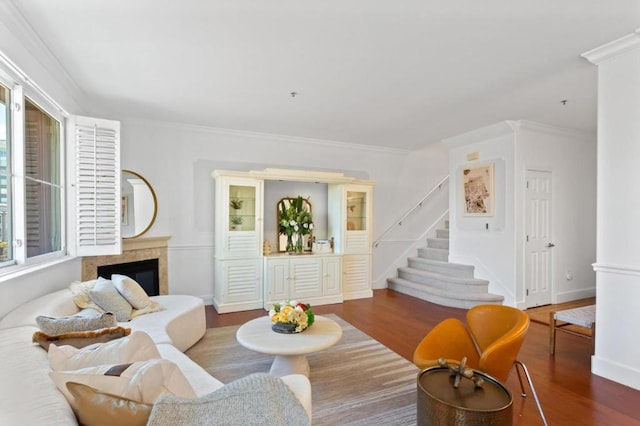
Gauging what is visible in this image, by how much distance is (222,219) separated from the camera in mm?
4570

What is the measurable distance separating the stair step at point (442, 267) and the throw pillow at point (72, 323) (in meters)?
4.71

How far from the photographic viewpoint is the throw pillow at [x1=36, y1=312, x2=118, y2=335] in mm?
1834

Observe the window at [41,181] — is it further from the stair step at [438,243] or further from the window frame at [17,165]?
the stair step at [438,243]

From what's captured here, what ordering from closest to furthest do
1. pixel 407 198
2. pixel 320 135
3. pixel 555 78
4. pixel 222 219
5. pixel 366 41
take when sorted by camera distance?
pixel 366 41 → pixel 555 78 → pixel 222 219 → pixel 320 135 → pixel 407 198

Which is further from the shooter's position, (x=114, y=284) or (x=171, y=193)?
(x=171, y=193)

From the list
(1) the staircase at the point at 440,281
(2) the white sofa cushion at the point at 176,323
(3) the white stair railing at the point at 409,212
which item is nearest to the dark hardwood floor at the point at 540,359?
(1) the staircase at the point at 440,281

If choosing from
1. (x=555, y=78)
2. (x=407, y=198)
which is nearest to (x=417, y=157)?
(x=407, y=198)

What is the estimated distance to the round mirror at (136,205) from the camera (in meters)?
4.34

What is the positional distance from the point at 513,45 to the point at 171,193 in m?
4.30

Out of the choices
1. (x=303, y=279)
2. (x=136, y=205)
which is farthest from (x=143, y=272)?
(x=303, y=279)

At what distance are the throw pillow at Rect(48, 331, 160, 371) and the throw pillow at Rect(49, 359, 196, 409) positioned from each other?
0.19 meters

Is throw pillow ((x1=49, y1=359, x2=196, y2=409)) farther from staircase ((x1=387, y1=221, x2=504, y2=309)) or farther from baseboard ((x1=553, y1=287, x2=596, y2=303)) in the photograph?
baseboard ((x1=553, y1=287, x2=596, y2=303))

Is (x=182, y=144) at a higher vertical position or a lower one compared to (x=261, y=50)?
lower

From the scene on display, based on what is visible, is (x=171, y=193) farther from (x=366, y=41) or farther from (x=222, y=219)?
(x=366, y=41)
